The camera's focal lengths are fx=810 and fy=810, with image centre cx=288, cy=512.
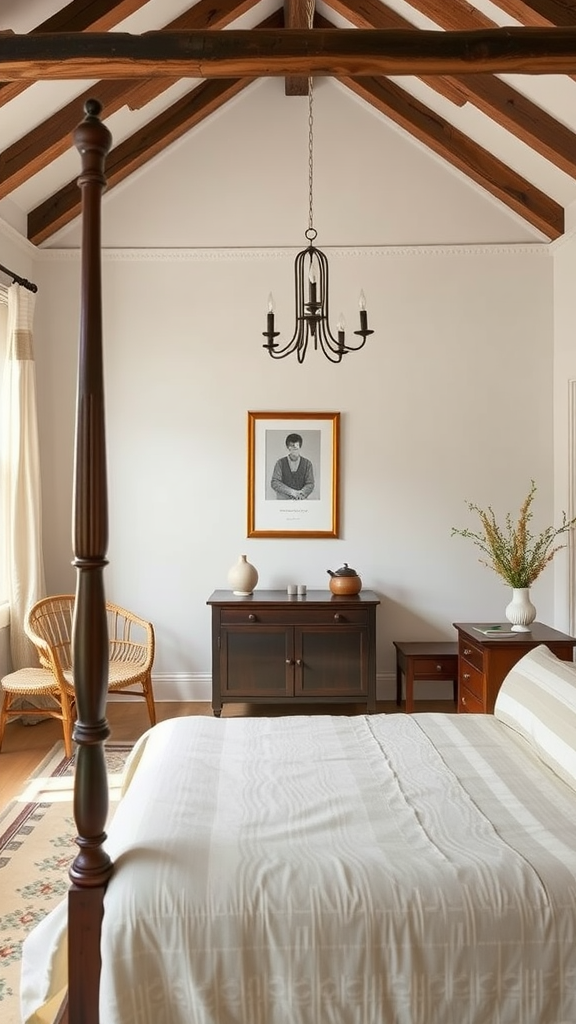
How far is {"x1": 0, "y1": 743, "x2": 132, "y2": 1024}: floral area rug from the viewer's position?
253 cm

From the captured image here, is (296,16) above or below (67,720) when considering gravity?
above

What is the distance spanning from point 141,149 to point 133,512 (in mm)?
2361

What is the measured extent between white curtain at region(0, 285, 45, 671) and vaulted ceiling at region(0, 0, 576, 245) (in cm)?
82

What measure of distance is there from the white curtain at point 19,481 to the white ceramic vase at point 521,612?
9.31ft

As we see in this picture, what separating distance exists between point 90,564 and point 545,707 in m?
1.58

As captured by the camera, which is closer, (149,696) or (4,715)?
(4,715)

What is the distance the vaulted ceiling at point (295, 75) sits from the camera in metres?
2.54

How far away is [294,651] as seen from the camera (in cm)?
495

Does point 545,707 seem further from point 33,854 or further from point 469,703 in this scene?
point 33,854

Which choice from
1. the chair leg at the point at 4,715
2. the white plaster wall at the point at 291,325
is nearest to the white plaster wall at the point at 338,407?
the white plaster wall at the point at 291,325

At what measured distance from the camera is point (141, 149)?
5223 millimetres

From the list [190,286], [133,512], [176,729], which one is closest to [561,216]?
[190,286]

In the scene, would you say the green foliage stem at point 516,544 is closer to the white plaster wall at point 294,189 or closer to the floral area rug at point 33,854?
the white plaster wall at point 294,189

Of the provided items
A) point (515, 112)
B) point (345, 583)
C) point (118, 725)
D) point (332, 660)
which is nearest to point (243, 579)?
point (345, 583)
